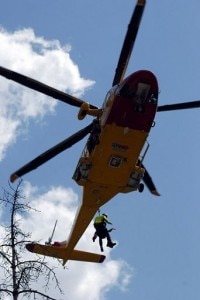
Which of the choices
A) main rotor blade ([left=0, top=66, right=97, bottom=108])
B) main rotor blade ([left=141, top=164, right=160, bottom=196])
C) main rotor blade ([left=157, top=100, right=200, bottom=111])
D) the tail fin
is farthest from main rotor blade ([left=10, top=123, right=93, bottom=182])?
the tail fin

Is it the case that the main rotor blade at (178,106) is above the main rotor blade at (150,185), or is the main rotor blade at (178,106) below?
above

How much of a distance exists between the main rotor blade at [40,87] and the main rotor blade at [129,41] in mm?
1682

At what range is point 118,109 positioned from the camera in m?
16.8

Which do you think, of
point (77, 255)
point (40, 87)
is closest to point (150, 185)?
point (77, 255)

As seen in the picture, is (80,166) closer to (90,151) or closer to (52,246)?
(90,151)

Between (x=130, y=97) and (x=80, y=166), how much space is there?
11.4 ft

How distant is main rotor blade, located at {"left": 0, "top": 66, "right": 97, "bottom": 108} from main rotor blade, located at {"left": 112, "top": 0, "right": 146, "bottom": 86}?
1682mm

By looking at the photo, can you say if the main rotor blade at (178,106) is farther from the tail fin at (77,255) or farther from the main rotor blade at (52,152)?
the tail fin at (77,255)

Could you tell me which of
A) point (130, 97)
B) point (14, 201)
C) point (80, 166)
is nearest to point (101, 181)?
point (80, 166)

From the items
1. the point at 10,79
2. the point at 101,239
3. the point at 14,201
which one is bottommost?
the point at 14,201

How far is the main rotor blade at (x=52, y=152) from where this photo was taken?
18812 mm

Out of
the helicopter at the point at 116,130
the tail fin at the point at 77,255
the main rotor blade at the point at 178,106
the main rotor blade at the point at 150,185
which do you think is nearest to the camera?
the helicopter at the point at 116,130

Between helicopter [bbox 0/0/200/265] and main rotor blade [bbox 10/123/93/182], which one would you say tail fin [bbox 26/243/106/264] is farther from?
main rotor blade [bbox 10/123/93/182]

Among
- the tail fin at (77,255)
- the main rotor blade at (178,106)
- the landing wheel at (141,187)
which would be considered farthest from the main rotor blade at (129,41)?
the tail fin at (77,255)
